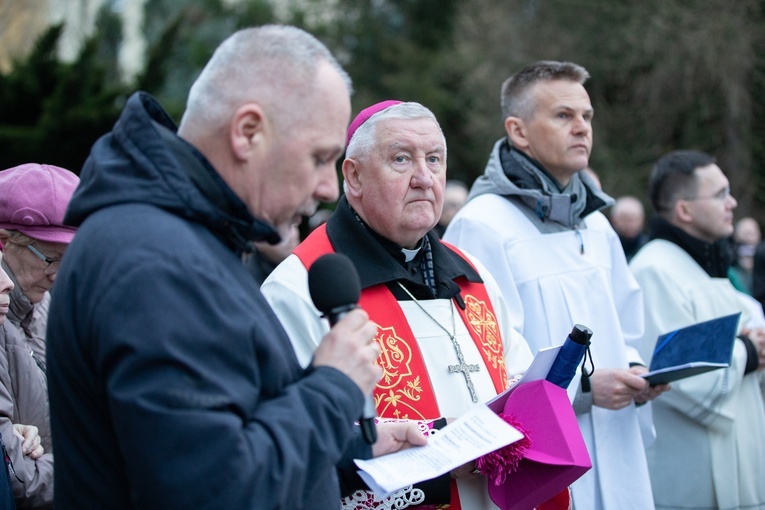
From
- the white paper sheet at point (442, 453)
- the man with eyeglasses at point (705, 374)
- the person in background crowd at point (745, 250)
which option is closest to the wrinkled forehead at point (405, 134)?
the white paper sheet at point (442, 453)

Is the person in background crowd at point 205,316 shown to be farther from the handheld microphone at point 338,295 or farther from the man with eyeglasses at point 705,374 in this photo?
the man with eyeglasses at point 705,374

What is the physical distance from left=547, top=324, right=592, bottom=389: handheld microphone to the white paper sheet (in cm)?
37

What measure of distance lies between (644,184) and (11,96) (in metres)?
12.3

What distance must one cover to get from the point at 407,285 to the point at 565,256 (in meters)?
1.26

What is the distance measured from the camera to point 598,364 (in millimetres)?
4113

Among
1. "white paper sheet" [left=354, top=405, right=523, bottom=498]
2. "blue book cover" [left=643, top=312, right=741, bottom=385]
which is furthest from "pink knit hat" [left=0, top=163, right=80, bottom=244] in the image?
"blue book cover" [left=643, top=312, right=741, bottom=385]

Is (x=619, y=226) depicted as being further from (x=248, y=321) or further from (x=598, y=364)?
(x=248, y=321)

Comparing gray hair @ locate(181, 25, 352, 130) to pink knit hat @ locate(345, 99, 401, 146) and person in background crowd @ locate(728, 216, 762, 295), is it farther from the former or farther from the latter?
person in background crowd @ locate(728, 216, 762, 295)

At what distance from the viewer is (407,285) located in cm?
321

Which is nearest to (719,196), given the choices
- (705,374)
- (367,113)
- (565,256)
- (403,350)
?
(705,374)

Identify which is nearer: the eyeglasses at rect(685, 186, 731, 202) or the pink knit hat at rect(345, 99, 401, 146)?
the pink knit hat at rect(345, 99, 401, 146)

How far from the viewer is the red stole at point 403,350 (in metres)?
2.99

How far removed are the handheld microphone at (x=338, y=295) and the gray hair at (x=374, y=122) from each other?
3.93 feet

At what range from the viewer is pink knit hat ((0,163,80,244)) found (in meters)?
3.19
